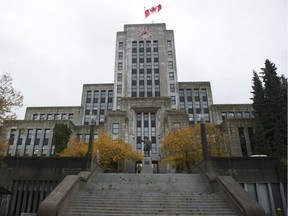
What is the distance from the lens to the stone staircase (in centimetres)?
1229

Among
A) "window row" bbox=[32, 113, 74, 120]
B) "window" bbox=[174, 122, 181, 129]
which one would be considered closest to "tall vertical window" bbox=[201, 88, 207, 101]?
"window" bbox=[174, 122, 181, 129]

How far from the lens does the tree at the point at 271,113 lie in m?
28.0

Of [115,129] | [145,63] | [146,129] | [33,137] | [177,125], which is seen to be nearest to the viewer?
[177,125]

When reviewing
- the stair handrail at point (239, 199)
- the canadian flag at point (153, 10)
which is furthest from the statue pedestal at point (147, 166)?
the canadian flag at point (153, 10)

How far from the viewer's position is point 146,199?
13.7m

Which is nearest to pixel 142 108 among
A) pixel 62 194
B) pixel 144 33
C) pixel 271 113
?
pixel 271 113

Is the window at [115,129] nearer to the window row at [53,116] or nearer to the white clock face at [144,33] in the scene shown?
the window row at [53,116]

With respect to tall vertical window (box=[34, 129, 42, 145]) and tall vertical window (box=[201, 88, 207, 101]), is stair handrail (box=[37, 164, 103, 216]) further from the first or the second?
tall vertical window (box=[201, 88, 207, 101])

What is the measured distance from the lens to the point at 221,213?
1197cm

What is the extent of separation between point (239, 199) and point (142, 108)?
117 feet

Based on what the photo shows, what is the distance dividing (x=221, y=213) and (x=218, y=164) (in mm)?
6924

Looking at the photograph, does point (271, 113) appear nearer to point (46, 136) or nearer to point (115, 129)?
point (115, 129)

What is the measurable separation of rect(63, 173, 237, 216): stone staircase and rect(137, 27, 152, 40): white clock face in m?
54.5

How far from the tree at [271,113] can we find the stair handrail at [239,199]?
52.0 ft
